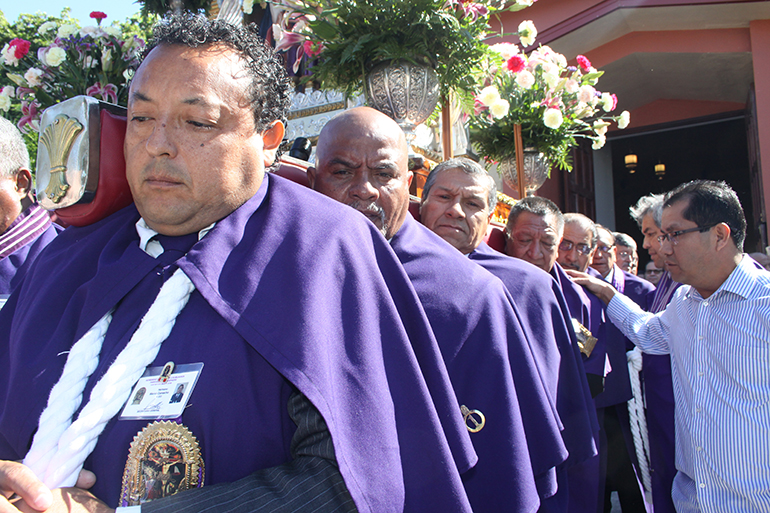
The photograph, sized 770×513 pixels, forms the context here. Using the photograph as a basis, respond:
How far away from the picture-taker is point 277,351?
1062 mm

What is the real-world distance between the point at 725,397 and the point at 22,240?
294cm

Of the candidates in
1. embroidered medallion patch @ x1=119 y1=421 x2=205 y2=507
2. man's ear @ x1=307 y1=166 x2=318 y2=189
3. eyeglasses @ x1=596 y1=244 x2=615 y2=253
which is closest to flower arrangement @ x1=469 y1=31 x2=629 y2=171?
eyeglasses @ x1=596 y1=244 x2=615 y2=253

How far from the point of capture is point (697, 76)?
941 centimetres

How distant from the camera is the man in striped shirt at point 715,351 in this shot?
239 centimetres

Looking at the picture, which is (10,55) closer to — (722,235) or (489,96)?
(489,96)

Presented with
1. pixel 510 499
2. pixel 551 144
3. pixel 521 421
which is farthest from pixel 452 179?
pixel 551 144

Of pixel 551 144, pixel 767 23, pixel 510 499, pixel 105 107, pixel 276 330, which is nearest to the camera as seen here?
pixel 276 330

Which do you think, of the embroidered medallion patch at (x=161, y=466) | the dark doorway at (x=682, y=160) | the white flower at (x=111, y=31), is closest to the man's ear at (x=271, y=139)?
the embroidered medallion patch at (x=161, y=466)

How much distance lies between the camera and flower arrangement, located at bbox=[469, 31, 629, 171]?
13.3 ft

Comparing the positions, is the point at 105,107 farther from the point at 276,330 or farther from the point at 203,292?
the point at 276,330

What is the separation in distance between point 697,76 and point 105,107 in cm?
1019

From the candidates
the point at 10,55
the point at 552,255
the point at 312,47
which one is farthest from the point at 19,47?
the point at 552,255

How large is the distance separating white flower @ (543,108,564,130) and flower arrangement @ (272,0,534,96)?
0.95m

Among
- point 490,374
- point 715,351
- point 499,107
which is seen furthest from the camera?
point 499,107
